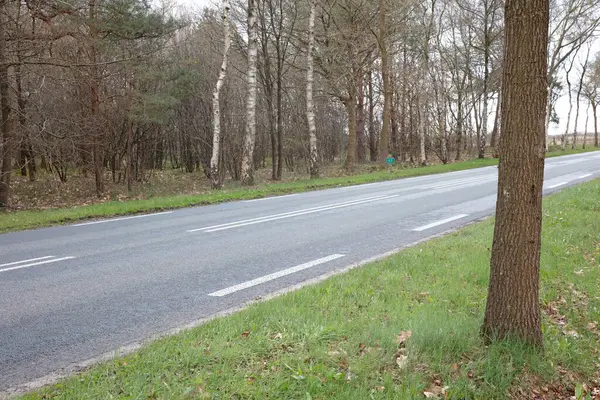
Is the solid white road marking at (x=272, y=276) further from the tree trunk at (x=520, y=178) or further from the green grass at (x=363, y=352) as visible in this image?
the tree trunk at (x=520, y=178)

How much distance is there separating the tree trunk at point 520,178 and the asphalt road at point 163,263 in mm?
2616

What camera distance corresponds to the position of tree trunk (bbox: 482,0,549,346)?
11.9ft

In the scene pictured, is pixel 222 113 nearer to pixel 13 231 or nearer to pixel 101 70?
pixel 101 70

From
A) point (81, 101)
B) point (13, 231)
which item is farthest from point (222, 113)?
point (13, 231)

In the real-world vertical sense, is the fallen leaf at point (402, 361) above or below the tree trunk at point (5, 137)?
below

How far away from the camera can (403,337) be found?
12.8 feet

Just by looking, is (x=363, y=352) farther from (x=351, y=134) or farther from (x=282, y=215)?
(x=351, y=134)

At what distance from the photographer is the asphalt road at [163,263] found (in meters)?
4.29

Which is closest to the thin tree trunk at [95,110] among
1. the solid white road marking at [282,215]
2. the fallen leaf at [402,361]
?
the solid white road marking at [282,215]

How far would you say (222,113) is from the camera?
88.9ft

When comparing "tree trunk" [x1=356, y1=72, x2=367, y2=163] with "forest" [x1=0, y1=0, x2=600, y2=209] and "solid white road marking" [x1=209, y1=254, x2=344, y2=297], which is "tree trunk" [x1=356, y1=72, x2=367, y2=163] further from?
"solid white road marking" [x1=209, y1=254, x2=344, y2=297]

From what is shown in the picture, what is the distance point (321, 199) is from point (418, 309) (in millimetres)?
9468

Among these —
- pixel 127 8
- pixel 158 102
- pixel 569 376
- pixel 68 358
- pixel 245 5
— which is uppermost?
pixel 245 5

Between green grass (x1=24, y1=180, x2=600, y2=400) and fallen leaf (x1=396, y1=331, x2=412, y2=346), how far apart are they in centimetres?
3
